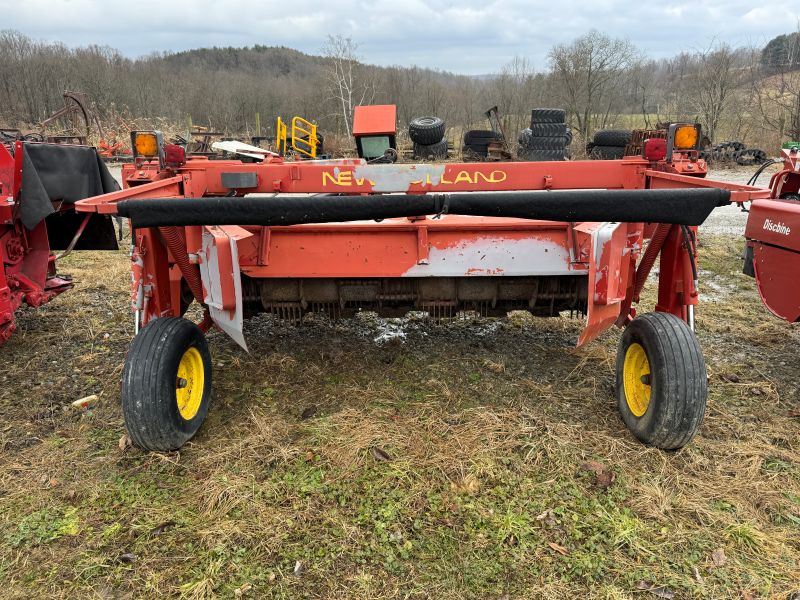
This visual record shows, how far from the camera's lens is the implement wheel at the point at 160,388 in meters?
2.66

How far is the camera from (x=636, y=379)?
3.14 metres

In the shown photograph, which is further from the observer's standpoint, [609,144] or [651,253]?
[609,144]

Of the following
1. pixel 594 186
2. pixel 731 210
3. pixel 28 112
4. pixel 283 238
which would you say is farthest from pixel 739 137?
pixel 28 112

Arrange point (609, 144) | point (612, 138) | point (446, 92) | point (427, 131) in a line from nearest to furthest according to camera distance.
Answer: point (427, 131) → point (612, 138) → point (609, 144) → point (446, 92)

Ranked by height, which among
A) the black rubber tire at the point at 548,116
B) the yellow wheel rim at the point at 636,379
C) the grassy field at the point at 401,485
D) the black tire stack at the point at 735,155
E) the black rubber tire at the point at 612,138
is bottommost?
the grassy field at the point at 401,485

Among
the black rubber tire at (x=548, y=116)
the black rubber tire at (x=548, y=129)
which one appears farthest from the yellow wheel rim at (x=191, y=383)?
the black rubber tire at (x=548, y=116)

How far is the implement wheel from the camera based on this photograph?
2658mm

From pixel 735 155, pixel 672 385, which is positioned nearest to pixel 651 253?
pixel 672 385

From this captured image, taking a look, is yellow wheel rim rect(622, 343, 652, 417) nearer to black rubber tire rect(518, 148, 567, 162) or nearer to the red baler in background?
the red baler in background

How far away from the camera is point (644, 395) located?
10.0 feet

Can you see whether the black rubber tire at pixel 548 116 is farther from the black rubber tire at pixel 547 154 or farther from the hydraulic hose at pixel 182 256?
the hydraulic hose at pixel 182 256

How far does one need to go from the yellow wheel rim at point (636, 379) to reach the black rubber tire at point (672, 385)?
125 mm

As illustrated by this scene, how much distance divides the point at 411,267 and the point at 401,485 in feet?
4.18

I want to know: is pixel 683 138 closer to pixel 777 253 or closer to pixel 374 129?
pixel 777 253
